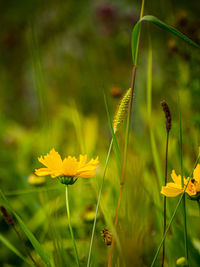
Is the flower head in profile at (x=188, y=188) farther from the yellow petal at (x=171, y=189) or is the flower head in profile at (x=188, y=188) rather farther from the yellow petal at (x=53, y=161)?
the yellow petal at (x=53, y=161)

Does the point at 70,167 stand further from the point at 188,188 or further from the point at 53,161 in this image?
the point at 188,188

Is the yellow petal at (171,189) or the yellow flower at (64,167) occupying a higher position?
the yellow flower at (64,167)

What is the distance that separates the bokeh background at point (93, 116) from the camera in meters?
0.43

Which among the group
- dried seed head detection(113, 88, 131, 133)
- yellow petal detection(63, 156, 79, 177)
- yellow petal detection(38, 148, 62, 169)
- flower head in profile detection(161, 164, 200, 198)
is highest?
dried seed head detection(113, 88, 131, 133)

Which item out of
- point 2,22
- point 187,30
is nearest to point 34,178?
point 187,30

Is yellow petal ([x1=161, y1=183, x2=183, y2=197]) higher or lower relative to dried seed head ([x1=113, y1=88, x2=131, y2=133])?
lower

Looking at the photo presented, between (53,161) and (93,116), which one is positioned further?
(93,116)

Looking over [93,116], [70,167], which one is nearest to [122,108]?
[70,167]

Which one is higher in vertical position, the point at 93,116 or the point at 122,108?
the point at 122,108

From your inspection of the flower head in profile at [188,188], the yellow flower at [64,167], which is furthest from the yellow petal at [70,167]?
the flower head in profile at [188,188]

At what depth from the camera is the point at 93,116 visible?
2.05 m

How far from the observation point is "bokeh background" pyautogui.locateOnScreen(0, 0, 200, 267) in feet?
1.42

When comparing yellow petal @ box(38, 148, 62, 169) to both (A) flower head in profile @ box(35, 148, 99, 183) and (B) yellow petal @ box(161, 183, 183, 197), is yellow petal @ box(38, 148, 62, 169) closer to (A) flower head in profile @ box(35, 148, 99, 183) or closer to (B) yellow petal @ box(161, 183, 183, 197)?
(A) flower head in profile @ box(35, 148, 99, 183)

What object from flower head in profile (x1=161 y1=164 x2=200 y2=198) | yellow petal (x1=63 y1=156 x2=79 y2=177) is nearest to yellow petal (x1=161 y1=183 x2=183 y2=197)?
flower head in profile (x1=161 y1=164 x2=200 y2=198)
